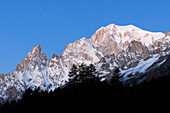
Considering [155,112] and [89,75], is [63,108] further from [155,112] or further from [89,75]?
[155,112]

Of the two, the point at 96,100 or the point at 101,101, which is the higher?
the point at 96,100

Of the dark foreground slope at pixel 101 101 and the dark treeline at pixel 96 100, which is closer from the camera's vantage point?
the dark foreground slope at pixel 101 101

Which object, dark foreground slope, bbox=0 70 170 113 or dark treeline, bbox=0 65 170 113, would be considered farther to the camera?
dark treeline, bbox=0 65 170 113

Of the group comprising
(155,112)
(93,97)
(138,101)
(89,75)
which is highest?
(89,75)

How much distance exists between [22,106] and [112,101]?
20.6 m

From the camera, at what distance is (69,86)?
5203 cm

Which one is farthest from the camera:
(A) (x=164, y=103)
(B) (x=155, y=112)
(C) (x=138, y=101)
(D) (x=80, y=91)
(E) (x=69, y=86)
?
(E) (x=69, y=86)

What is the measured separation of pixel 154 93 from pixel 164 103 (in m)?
6.75

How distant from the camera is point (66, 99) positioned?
4978 cm

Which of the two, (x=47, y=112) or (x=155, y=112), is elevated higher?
(x=47, y=112)

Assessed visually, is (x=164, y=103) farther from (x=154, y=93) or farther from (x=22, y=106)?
(x=22, y=106)

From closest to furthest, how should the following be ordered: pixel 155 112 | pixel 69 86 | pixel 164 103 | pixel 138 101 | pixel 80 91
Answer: pixel 155 112
pixel 164 103
pixel 138 101
pixel 80 91
pixel 69 86

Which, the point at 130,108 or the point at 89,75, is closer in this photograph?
the point at 130,108

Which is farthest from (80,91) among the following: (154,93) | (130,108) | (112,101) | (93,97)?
(154,93)
